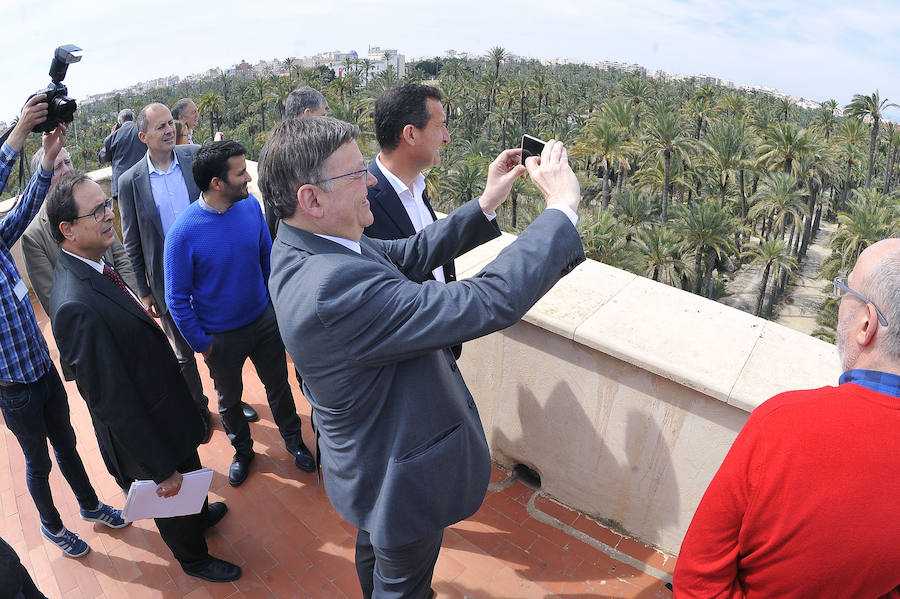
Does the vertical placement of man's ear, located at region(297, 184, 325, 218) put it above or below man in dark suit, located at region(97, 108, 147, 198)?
above

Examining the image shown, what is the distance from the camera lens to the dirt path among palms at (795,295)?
1368 inches

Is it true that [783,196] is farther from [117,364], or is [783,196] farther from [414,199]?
[117,364]

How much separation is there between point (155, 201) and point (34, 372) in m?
1.40

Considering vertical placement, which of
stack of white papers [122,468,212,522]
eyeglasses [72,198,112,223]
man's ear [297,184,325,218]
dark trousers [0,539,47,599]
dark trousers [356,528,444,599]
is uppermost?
man's ear [297,184,325,218]

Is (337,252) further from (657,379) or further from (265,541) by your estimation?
(265,541)

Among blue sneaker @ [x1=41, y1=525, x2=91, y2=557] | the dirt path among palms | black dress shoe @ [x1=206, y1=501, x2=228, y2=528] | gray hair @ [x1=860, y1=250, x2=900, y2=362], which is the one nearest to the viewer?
gray hair @ [x1=860, y1=250, x2=900, y2=362]

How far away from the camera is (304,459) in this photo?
3.47m

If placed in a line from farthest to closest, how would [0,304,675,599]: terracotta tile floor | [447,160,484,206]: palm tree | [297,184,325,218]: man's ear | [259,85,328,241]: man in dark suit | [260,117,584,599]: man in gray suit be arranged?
[447,160,484,206]: palm tree → [259,85,328,241]: man in dark suit → [0,304,675,599]: terracotta tile floor → [297,184,325,218]: man's ear → [260,117,584,599]: man in gray suit

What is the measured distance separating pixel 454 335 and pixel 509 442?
6.61 ft

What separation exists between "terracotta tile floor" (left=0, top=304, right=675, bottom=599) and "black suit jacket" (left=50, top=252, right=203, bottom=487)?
2.01 ft

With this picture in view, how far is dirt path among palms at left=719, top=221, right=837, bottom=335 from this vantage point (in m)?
34.8

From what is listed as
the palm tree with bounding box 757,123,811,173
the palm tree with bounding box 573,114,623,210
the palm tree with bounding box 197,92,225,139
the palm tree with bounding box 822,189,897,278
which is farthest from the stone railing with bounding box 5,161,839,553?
the palm tree with bounding box 197,92,225,139

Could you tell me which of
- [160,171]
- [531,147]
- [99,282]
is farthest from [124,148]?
[531,147]

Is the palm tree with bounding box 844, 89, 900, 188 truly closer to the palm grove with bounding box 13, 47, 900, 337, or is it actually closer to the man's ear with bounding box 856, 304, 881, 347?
the palm grove with bounding box 13, 47, 900, 337
